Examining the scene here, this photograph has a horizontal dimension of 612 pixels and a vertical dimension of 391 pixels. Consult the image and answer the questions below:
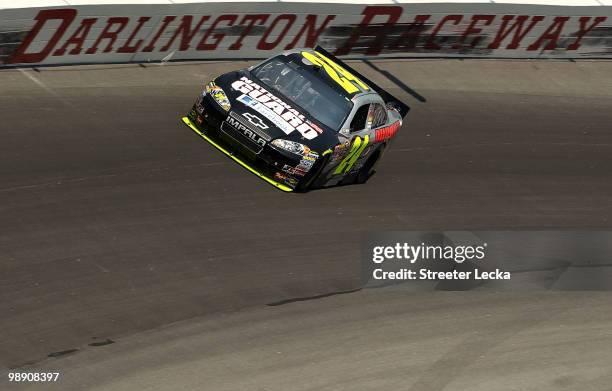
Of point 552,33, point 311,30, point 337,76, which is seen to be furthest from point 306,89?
point 552,33

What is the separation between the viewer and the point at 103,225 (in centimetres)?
1411

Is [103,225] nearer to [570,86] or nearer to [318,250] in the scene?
[318,250]

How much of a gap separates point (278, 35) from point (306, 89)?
450cm

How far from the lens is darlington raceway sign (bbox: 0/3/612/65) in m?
18.2

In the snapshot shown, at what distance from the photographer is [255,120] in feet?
50.3

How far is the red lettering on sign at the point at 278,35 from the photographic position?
66.6 ft

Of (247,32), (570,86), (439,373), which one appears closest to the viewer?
(439,373)

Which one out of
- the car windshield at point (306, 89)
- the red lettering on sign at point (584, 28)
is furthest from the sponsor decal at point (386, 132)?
the red lettering on sign at point (584, 28)

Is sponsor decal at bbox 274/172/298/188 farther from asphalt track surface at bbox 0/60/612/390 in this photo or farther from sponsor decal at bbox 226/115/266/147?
sponsor decal at bbox 226/115/266/147

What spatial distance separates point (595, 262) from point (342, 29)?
7339 mm

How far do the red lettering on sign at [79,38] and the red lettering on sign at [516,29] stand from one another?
8.35m

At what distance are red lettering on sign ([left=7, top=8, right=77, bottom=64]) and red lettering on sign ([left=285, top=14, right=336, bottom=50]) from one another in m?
4.27

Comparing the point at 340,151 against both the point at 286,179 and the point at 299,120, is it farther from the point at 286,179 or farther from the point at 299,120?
the point at 286,179

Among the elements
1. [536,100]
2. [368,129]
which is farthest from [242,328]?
[536,100]
